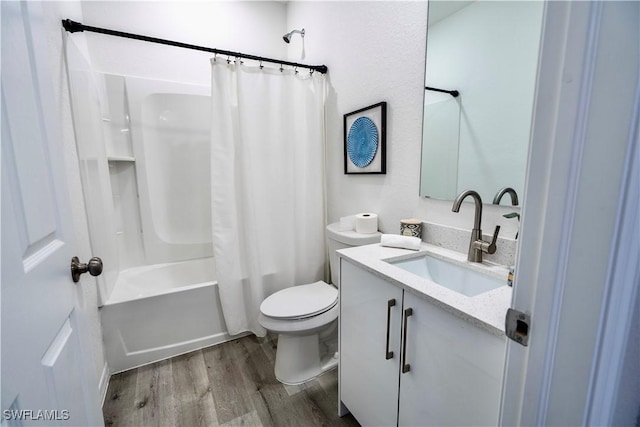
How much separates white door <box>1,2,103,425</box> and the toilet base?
1.02 m

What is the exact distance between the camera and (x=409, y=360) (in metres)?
0.93

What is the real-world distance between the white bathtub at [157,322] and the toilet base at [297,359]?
599mm

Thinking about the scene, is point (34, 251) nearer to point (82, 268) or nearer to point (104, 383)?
point (82, 268)

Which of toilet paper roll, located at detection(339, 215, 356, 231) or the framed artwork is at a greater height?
the framed artwork

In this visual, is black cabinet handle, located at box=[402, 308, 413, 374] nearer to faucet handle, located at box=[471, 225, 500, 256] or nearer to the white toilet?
faucet handle, located at box=[471, 225, 500, 256]

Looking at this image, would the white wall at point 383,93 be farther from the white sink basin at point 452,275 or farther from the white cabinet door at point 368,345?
the white cabinet door at point 368,345

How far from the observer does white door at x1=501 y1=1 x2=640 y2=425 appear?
358mm

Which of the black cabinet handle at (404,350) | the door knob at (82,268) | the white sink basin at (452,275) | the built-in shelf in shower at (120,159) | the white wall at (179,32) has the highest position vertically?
the white wall at (179,32)

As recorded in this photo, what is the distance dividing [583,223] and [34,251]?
968mm

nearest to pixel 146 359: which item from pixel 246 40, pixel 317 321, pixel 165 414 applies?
pixel 165 414

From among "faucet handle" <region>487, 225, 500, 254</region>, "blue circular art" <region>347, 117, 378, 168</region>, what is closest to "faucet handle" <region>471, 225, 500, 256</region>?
"faucet handle" <region>487, 225, 500, 254</region>

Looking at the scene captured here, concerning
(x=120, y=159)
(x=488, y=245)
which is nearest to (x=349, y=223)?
(x=488, y=245)

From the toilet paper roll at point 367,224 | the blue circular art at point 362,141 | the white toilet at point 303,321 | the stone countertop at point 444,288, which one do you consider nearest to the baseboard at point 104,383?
the white toilet at point 303,321

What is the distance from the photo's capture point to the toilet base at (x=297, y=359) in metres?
1.64
